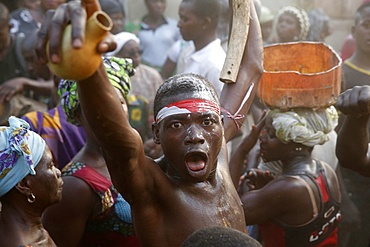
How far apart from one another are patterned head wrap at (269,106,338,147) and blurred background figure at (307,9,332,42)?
4.86m

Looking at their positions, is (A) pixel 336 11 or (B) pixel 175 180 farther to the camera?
(A) pixel 336 11

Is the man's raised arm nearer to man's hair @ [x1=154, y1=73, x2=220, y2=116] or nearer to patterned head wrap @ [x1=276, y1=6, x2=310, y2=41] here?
man's hair @ [x1=154, y1=73, x2=220, y2=116]

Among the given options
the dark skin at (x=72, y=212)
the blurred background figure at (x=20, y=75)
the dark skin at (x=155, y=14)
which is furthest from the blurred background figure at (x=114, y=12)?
the dark skin at (x=72, y=212)

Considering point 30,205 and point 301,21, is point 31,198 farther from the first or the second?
point 301,21

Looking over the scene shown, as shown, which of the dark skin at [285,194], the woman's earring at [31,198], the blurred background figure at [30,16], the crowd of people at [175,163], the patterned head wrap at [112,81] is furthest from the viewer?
the blurred background figure at [30,16]

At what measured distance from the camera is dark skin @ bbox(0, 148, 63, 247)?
10.9 feet

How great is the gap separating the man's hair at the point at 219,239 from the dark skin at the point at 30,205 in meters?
1.15

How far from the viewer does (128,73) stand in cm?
410

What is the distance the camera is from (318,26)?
9.51 m

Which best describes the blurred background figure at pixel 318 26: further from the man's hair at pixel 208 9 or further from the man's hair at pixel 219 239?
the man's hair at pixel 219 239

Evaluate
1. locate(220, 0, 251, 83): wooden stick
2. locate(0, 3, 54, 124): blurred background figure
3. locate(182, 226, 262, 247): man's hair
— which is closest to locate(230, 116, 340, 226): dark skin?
locate(220, 0, 251, 83): wooden stick

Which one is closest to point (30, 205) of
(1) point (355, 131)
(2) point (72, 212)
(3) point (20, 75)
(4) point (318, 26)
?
(2) point (72, 212)

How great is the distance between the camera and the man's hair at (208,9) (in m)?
6.50

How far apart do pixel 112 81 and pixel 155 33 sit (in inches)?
196
